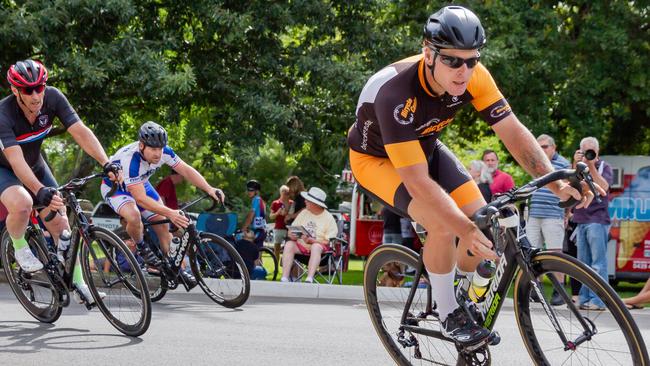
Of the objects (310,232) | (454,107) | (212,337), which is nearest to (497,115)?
(454,107)

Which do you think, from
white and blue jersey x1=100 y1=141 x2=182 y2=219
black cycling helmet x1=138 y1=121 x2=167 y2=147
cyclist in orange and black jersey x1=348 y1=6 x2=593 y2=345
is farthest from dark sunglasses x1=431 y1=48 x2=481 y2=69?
white and blue jersey x1=100 y1=141 x2=182 y2=219

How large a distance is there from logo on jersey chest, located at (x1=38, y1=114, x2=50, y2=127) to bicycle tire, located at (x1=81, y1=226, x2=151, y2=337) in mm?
842

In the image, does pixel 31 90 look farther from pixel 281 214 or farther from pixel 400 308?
pixel 281 214

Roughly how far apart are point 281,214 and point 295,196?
1.11 m

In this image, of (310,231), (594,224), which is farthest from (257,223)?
(594,224)

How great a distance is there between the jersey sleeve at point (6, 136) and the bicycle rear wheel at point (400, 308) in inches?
116

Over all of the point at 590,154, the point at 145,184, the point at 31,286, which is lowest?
the point at 31,286

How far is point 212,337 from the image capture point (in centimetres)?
807

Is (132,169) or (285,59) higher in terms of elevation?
(285,59)

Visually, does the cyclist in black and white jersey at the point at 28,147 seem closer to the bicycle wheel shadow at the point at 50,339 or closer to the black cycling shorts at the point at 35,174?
the black cycling shorts at the point at 35,174

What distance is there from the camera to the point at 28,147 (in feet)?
26.6

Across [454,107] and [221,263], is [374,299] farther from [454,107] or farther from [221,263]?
[221,263]

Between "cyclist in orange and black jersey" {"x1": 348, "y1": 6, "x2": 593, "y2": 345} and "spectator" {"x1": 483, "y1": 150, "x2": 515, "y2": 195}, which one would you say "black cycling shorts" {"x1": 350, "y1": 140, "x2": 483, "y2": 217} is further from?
"spectator" {"x1": 483, "y1": 150, "x2": 515, "y2": 195}

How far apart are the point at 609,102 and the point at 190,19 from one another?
8607 millimetres
